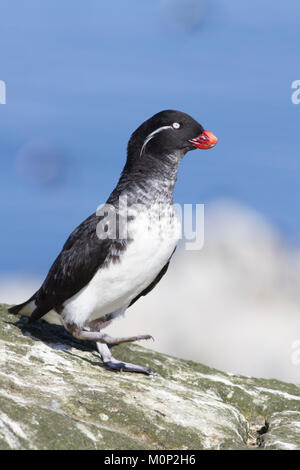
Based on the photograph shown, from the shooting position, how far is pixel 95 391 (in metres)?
7.26

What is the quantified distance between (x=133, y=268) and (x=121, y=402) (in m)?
1.93

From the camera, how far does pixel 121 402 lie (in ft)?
23.1

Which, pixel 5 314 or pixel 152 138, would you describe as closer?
pixel 152 138

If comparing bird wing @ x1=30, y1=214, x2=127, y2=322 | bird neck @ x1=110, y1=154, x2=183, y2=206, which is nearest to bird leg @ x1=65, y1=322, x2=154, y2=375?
bird wing @ x1=30, y1=214, x2=127, y2=322

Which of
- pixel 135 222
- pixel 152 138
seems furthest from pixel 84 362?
pixel 152 138

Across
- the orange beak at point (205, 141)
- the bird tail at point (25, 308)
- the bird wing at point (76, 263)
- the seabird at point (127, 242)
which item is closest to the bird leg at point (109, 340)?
the seabird at point (127, 242)

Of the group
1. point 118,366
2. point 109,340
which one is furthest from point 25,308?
point 118,366

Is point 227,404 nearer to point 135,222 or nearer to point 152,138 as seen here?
point 135,222

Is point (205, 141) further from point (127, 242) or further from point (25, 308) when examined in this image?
point (25, 308)

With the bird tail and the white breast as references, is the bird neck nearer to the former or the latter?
the white breast

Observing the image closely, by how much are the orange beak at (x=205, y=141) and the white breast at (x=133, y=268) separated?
104 cm

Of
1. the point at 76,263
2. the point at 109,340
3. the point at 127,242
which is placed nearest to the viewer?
the point at 127,242

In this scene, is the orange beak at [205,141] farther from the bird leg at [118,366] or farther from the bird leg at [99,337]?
the bird leg at [118,366]
